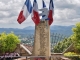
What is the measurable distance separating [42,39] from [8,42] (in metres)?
15.6

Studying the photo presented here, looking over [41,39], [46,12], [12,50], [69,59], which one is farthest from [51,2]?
[12,50]

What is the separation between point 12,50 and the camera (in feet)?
140

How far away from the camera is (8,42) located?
4397cm

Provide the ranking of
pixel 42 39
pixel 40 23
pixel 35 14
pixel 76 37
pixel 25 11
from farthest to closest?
pixel 76 37 → pixel 42 39 → pixel 40 23 → pixel 35 14 → pixel 25 11

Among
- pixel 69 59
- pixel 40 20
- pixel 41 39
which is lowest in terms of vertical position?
pixel 69 59

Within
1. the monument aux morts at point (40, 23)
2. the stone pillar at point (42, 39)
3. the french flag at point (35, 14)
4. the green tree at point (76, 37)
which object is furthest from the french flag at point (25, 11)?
the green tree at point (76, 37)

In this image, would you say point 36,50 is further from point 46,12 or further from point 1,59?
point 1,59

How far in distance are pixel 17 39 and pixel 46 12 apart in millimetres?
16246

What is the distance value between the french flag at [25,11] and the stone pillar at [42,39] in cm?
169

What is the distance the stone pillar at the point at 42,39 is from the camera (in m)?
28.9

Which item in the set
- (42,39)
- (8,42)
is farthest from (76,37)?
(42,39)

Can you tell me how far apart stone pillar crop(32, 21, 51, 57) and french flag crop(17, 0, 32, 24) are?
1687 mm

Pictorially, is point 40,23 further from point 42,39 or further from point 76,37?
point 76,37

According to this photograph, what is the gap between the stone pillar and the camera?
94.9 feet
